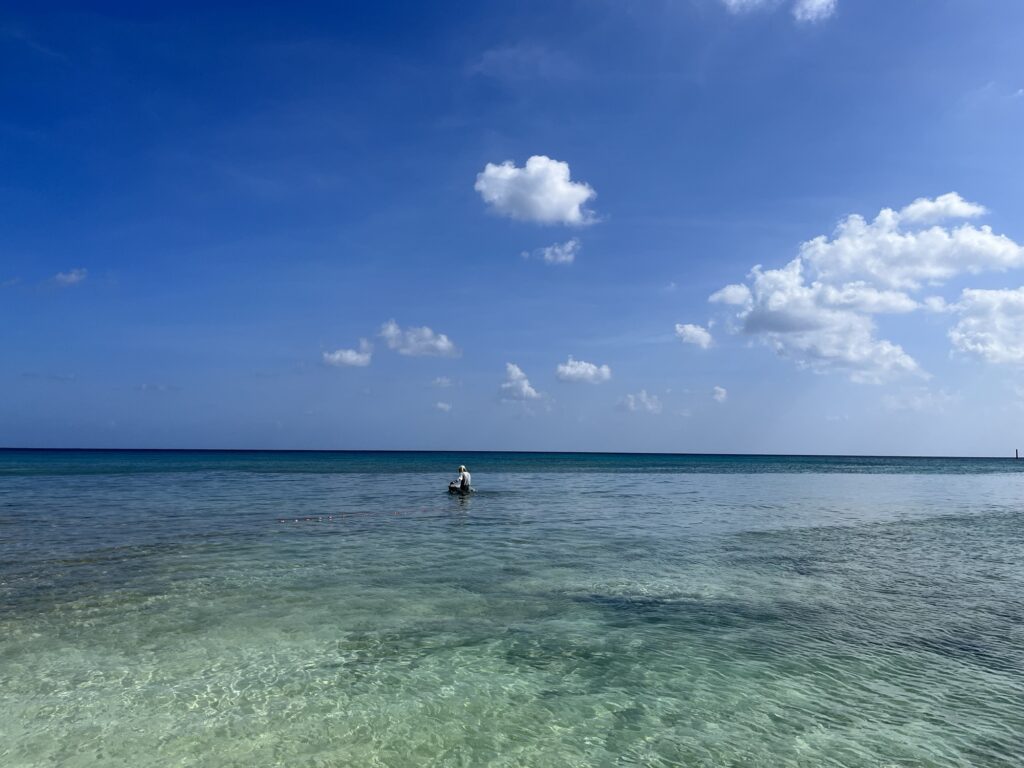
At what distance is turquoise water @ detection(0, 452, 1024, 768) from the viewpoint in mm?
7078

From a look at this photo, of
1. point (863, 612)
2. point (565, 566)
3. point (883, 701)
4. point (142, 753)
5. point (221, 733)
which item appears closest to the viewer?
point (142, 753)

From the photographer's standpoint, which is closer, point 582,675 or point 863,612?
point 582,675

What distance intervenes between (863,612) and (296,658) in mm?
10806

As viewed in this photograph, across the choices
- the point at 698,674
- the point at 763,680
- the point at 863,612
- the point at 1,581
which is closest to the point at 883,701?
the point at 763,680

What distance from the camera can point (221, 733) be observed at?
721 centimetres

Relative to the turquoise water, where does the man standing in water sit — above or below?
above

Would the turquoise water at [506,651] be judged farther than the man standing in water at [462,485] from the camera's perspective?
No

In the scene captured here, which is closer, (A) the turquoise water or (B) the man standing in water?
(A) the turquoise water

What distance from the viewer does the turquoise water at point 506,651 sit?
23.2 ft

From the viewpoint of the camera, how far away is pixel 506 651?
9977 mm

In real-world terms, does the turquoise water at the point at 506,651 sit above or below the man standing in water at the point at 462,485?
below

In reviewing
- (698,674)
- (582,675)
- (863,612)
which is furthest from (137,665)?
(863,612)

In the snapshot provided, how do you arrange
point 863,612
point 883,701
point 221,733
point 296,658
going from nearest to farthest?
point 221,733, point 883,701, point 296,658, point 863,612

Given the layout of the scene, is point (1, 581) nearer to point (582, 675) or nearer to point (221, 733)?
point (221, 733)
